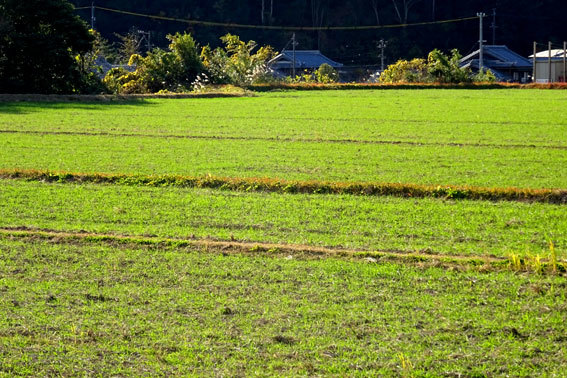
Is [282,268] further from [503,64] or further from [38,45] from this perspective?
[503,64]

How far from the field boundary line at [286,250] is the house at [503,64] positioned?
69.2m

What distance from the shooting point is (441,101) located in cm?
3500

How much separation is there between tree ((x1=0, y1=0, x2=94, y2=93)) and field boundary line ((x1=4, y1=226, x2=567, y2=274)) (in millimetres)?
30762

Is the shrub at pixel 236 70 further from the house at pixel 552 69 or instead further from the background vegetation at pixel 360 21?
the background vegetation at pixel 360 21

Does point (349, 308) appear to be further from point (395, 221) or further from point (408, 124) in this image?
point (408, 124)

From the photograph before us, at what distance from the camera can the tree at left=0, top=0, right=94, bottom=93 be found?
39.7 m

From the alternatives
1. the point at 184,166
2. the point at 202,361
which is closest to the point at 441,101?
the point at 184,166

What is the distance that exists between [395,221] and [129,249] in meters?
3.55

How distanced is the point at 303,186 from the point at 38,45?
95.7 ft

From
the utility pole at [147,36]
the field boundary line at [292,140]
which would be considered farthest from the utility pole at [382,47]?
the field boundary line at [292,140]

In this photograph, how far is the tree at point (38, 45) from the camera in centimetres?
3966

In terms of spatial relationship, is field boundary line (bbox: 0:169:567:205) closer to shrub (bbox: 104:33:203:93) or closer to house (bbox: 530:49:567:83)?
shrub (bbox: 104:33:203:93)

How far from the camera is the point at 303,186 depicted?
1372cm

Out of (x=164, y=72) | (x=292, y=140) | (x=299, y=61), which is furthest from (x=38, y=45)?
(x=299, y=61)
